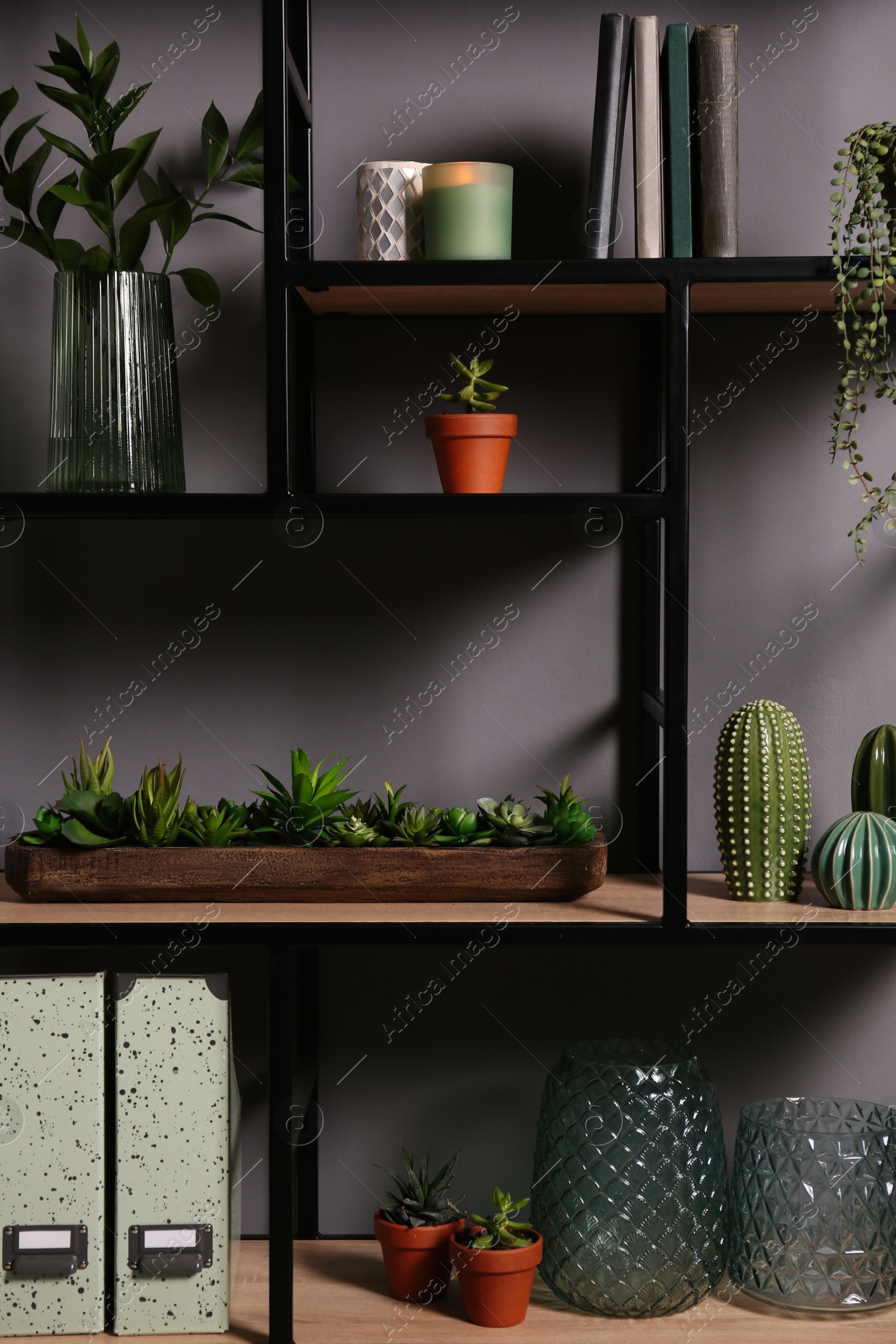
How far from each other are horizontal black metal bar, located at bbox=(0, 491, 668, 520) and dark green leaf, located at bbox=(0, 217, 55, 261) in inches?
14.2

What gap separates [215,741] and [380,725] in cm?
23

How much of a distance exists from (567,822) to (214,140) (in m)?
0.98

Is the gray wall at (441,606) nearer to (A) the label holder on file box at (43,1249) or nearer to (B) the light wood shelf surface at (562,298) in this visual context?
(B) the light wood shelf surface at (562,298)

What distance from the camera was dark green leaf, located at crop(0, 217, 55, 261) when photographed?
1359 millimetres

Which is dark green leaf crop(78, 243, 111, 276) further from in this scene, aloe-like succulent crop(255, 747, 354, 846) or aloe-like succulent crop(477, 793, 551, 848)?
aloe-like succulent crop(477, 793, 551, 848)

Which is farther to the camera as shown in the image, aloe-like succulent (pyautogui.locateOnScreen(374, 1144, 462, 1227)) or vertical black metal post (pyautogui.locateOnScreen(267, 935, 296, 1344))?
aloe-like succulent (pyautogui.locateOnScreen(374, 1144, 462, 1227))

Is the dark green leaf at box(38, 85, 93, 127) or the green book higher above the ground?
the dark green leaf at box(38, 85, 93, 127)

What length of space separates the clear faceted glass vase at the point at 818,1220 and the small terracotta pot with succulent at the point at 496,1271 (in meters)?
0.25

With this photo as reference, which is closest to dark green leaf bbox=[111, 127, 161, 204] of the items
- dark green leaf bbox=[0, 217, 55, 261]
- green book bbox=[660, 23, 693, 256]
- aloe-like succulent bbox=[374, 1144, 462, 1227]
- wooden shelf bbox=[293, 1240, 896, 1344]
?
dark green leaf bbox=[0, 217, 55, 261]

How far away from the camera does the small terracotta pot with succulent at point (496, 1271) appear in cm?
121

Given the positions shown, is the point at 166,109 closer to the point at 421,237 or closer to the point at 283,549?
the point at 421,237

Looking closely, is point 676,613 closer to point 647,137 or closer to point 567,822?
point 567,822

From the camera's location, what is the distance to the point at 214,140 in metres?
1.45

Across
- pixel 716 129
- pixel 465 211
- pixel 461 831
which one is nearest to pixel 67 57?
pixel 465 211
